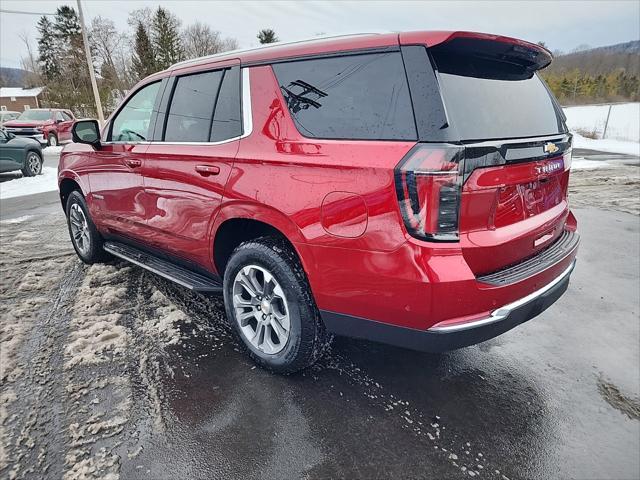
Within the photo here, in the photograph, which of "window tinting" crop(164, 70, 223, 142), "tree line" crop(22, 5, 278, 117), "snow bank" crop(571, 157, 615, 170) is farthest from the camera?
"tree line" crop(22, 5, 278, 117)

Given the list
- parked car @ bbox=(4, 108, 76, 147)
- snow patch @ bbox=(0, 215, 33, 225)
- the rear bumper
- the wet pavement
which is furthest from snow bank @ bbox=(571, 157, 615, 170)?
parked car @ bbox=(4, 108, 76, 147)

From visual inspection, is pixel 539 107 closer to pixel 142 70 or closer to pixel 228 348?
pixel 228 348

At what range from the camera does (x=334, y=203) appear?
77.3 inches

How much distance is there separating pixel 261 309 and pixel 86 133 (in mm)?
2594

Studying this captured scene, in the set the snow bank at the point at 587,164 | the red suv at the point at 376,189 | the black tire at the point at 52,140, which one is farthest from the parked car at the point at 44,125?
the snow bank at the point at 587,164

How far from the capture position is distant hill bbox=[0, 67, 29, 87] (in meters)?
71.7

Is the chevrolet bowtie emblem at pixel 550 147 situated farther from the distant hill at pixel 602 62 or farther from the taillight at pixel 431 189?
the distant hill at pixel 602 62

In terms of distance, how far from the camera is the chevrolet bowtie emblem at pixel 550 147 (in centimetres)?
211

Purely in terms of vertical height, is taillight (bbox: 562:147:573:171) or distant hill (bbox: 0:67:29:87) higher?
distant hill (bbox: 0:67:29:87)

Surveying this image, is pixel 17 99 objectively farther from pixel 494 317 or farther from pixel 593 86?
pixel 593 86

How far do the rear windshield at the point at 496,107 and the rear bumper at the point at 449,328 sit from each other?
2.70 feet

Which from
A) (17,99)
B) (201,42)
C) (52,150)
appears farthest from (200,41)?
(52,150)

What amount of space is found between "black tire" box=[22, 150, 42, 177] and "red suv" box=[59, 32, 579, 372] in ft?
35.2

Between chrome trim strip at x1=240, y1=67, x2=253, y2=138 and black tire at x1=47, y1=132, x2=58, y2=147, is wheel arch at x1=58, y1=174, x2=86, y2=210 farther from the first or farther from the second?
black tire at x1=47, y1=132, x2=58, y2=147
